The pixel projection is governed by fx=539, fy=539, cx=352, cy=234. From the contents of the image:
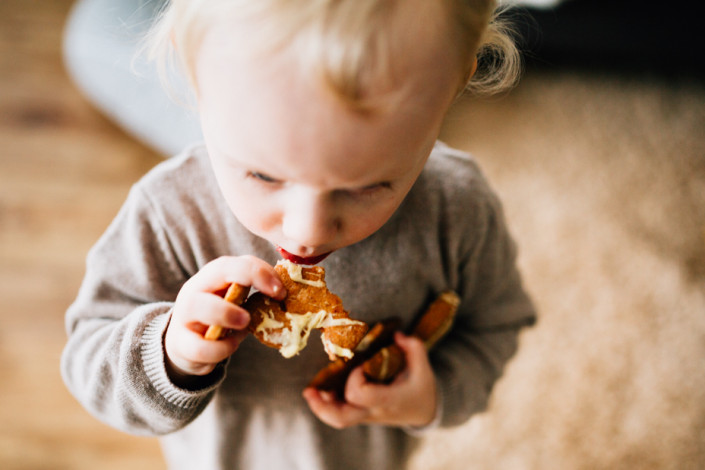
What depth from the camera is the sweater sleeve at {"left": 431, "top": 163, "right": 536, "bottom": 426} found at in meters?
0.66

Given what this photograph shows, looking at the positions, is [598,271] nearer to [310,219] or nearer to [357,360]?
[357,360]

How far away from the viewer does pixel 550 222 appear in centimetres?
131

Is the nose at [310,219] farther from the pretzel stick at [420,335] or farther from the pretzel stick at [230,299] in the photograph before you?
the pretzel stick at [420,335]

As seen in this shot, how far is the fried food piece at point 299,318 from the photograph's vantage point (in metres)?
0.46

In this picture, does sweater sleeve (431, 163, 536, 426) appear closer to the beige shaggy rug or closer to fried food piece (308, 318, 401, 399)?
fried food piece (308, 318, 401, 399)

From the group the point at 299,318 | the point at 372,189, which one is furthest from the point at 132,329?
the point at 372,189

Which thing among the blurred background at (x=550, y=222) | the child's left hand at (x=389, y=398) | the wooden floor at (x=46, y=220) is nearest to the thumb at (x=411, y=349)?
the child's left hand at (x=389, y=398)

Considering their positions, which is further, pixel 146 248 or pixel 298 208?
pixel 146 248

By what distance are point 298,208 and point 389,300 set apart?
260mm

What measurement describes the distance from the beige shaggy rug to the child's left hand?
459mm

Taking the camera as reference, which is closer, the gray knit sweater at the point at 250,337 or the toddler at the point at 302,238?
the toddler at the point at 302,238

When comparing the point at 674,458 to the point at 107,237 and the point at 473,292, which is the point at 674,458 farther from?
the point at 107,237

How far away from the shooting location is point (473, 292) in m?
0.70

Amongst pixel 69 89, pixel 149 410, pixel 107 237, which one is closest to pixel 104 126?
pixel 69 89
